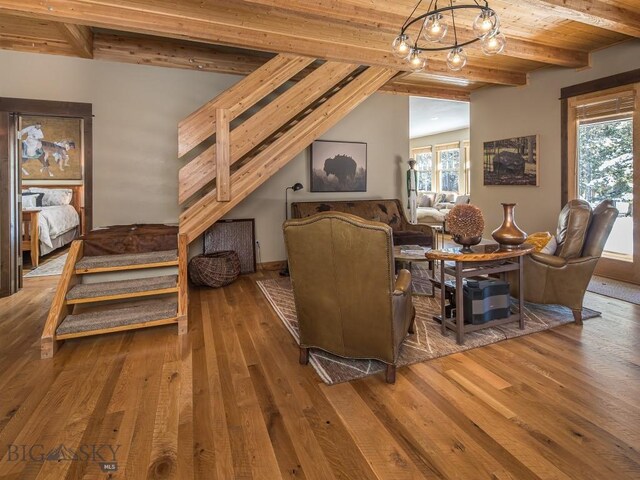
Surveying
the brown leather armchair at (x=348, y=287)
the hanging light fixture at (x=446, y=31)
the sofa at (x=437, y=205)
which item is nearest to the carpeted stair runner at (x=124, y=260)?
the brown leather armchair at (x=348, y=287)

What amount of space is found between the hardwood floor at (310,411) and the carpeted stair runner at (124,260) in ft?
2.09

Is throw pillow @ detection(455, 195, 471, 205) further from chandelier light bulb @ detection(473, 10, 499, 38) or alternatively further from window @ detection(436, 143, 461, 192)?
chandelier light bulb @ detection(473, 10, 499, 38)

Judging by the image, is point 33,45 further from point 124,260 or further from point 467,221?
point 467,221

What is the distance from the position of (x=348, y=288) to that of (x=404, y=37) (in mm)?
1916

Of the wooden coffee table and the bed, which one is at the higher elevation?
the bed

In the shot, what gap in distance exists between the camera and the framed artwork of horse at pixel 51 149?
719 cm

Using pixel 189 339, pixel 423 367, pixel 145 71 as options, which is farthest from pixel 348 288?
pixel 145 71

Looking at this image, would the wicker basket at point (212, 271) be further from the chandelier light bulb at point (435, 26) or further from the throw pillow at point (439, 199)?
the throw pillow at point (439, 199)

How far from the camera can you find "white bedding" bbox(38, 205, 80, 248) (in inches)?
222

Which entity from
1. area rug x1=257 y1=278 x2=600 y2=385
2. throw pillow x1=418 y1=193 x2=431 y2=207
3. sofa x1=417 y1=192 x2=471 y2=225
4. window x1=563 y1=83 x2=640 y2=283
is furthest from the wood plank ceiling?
throw pillow x1=418 y1=193 x2=431 y2=207

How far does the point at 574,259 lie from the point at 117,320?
3.93 metres

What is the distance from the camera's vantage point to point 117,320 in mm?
2902

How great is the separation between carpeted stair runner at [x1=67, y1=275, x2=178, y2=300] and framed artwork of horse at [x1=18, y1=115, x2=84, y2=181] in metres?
5.50

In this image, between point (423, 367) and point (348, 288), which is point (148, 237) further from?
point (423, 367)
